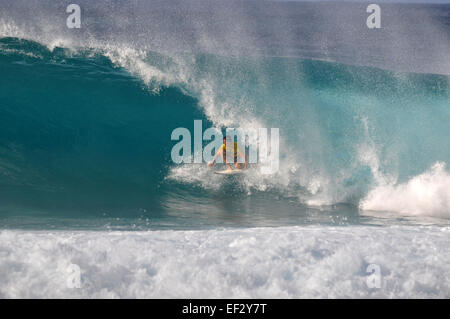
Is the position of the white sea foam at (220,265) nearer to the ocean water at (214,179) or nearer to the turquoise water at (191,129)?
the ocean water at (214,179)

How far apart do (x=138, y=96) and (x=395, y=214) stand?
6.69 metres

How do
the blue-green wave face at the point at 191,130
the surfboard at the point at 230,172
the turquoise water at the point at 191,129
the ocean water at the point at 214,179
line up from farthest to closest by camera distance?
1. the surfboard at the point at 230,172
2. the blue-green wave face at the point at 191,130
3. the turquoise water at the point at 191,129
4. the ocean water at the point at 214,179

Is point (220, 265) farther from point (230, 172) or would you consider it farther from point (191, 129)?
point (191, 129)

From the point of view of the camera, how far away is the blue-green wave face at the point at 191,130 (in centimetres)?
800

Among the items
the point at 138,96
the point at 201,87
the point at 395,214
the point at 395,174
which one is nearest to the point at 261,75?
the point at 201,87

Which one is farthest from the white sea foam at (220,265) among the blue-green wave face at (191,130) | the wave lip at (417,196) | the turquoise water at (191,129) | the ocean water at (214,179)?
the wave lip at (417,196)

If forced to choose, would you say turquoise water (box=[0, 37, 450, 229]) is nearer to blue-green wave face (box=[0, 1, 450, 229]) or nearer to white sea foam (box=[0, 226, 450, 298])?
blue-green wave face (box=[0, 1, 450, 229])

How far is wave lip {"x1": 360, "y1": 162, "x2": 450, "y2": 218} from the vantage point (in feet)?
26.5

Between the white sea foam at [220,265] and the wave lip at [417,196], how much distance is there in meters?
3.03

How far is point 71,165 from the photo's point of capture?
8.95 metres

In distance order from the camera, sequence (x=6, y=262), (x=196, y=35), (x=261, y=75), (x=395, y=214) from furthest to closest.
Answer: (x=196, y=35), (x=261, y=75), (x=395, y=214), (x=6, y=262)

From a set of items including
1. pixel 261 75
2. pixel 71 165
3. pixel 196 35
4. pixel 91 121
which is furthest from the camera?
pixel 196 35

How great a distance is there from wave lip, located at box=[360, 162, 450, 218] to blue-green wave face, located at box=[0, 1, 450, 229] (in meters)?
0.03
